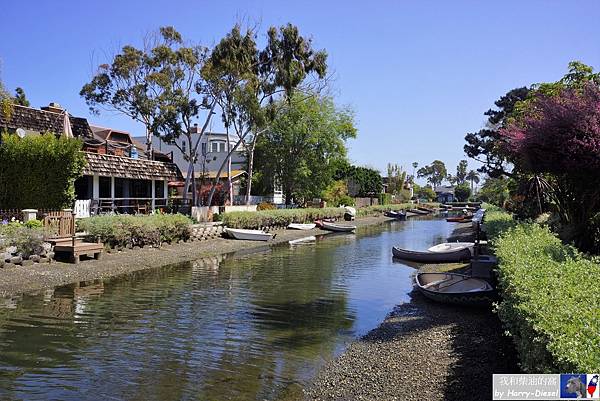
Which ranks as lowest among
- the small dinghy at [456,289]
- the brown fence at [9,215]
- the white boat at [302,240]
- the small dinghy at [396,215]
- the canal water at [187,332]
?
the canal water at [187,332]

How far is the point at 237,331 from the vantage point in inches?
475

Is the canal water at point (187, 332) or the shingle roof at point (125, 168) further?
the shingle roof at point (125, 168)

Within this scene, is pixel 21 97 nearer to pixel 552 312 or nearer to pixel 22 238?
pixel 22 238

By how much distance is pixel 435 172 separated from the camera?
176 meters

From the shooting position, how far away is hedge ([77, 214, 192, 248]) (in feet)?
75.8

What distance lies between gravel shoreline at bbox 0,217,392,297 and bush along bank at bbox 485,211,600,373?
562 inches

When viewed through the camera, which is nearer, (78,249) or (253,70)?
(78,249)

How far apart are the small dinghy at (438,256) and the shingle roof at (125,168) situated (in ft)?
58.2

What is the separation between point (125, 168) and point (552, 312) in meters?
30.1

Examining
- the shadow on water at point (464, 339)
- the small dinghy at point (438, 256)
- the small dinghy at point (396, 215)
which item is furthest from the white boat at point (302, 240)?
the small dinghy at point (396, 215)

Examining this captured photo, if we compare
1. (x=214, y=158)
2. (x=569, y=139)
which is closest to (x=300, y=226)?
(x=214, y=158)

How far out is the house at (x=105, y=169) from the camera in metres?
29.7

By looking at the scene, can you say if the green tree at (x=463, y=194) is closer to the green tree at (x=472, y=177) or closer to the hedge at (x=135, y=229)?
the green tree at (x=472, y=177)

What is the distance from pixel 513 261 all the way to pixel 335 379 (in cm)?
415
